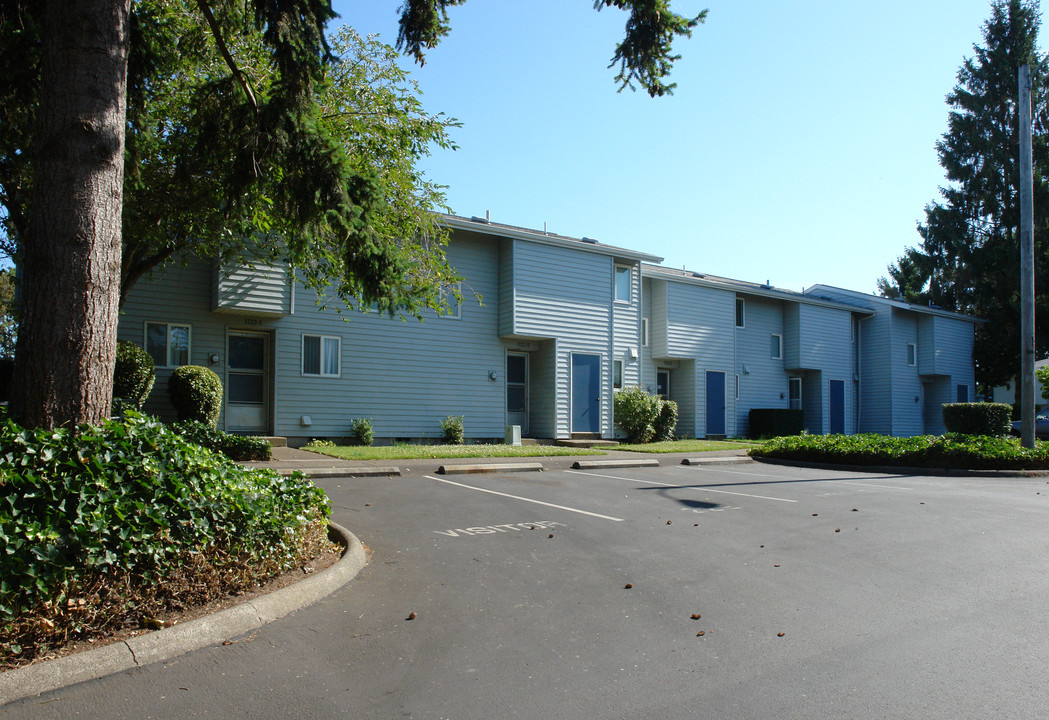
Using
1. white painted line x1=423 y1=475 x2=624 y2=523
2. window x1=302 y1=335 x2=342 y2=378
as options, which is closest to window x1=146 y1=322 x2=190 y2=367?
window x1=302 y1=335 x2=342 y2=378

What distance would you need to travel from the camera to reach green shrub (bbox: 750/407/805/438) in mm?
27375

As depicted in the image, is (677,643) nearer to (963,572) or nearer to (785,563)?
(785,563)

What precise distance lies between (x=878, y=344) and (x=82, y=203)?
33.8m

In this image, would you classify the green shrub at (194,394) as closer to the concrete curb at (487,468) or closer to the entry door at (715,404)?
the concrete curb at (487,468)

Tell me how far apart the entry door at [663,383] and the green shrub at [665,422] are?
113 inches

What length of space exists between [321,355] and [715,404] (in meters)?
15.0

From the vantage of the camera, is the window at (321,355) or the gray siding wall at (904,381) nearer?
the window at (321,355)

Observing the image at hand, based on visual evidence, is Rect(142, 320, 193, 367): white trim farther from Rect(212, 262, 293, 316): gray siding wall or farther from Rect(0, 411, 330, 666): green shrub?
Rect(0, 411, 330, 666): green shrub

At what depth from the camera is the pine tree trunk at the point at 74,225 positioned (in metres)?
5.09

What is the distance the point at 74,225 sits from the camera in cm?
527

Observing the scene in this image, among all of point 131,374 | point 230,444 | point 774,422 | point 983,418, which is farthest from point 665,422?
point 131,374

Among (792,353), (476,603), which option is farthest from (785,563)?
(792,353)

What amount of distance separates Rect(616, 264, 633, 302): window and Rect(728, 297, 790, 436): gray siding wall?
6204 mm

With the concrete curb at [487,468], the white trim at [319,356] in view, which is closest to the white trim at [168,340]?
the white trim at [319,356]
